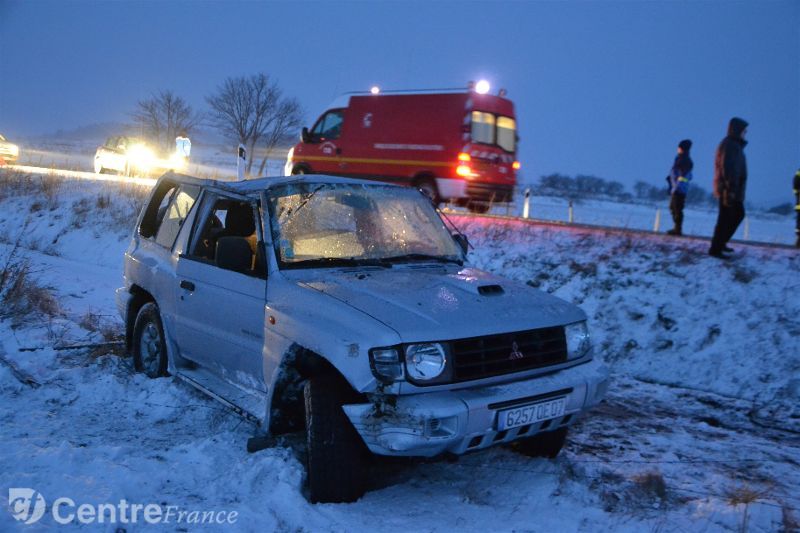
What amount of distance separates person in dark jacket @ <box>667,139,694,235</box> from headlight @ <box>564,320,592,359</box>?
24.3 feet

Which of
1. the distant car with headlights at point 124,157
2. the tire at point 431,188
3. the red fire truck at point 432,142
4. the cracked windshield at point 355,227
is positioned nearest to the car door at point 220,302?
the cracked windshield at point 355,227

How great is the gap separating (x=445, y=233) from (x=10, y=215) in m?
14.6

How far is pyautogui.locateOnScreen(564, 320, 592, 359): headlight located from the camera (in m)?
3.76

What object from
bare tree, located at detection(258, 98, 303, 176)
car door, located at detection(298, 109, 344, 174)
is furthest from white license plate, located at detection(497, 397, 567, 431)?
bare tree, located at detection(258, 98, 303, 176)

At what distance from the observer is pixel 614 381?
632 centimetres

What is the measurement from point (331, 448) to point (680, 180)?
9.18 metres

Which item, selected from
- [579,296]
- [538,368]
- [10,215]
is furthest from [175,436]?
[10,215]

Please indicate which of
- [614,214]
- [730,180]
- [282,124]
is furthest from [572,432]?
[282,124]

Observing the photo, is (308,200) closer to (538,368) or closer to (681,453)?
(538,368)

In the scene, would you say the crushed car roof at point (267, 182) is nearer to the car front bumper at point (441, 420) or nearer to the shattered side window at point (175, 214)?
the shattered side window at point (175, 214)

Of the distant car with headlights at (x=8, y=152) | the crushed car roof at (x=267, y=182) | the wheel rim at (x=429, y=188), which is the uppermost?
the distant car with headlights at (x=8, y=152)

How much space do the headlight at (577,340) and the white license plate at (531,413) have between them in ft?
1.33

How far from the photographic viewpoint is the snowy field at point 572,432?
327cm

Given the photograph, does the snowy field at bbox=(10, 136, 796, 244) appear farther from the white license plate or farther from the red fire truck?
the white license plate
